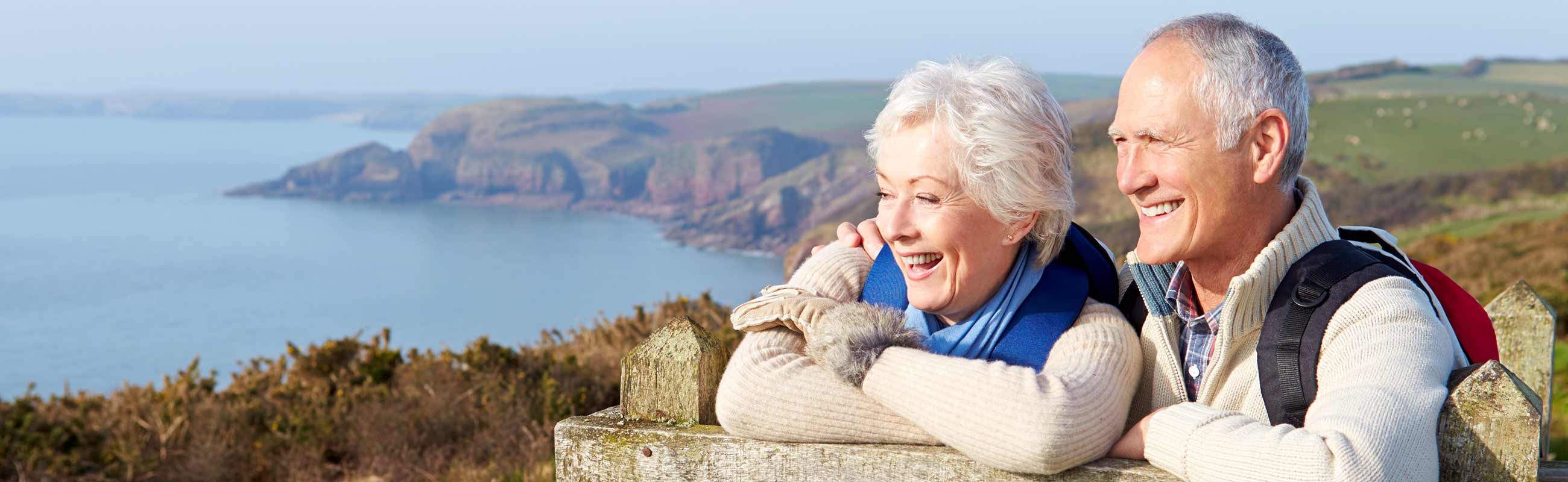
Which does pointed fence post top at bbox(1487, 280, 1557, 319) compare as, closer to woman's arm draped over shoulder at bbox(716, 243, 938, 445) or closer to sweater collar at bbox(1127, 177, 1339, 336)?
sweater collar at bbox(1127, 177, 1339, 336)

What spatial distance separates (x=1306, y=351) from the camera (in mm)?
2359

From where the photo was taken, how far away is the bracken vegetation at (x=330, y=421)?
6996 millimetres

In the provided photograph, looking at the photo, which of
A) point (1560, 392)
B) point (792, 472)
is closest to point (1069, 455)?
point (792, 472)

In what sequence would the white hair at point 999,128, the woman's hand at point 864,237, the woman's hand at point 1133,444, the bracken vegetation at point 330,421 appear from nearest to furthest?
the woman's hand at point 1133,444 < the white hair at point 999,128 < the woman's hand at point 864,237 < the bracken vegetation at point 330,421

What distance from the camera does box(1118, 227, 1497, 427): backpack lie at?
2.35 meters

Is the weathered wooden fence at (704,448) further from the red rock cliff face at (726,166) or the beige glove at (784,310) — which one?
the red rock cliff face at (726,166)

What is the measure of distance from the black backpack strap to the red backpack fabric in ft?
0.68

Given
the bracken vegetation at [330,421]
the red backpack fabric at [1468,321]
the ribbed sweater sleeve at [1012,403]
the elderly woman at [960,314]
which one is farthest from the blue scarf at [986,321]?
the bracken vegetation at [330,421]

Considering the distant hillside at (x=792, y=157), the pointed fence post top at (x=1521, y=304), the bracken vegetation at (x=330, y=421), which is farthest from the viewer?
the distant hillside at (x=792, y=157)

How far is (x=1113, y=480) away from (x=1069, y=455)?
131mm

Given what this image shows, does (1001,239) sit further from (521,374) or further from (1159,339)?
(521,374)

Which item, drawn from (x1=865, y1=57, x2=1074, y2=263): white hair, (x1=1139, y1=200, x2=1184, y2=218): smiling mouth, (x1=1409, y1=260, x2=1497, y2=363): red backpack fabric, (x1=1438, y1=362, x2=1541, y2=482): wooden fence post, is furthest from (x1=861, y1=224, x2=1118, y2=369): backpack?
(x1=1438, y1=362, x2=1541, y2=482): wooden fence post

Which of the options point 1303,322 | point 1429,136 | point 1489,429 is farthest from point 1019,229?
point 1429,136

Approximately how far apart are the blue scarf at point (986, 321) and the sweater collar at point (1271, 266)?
48cm
